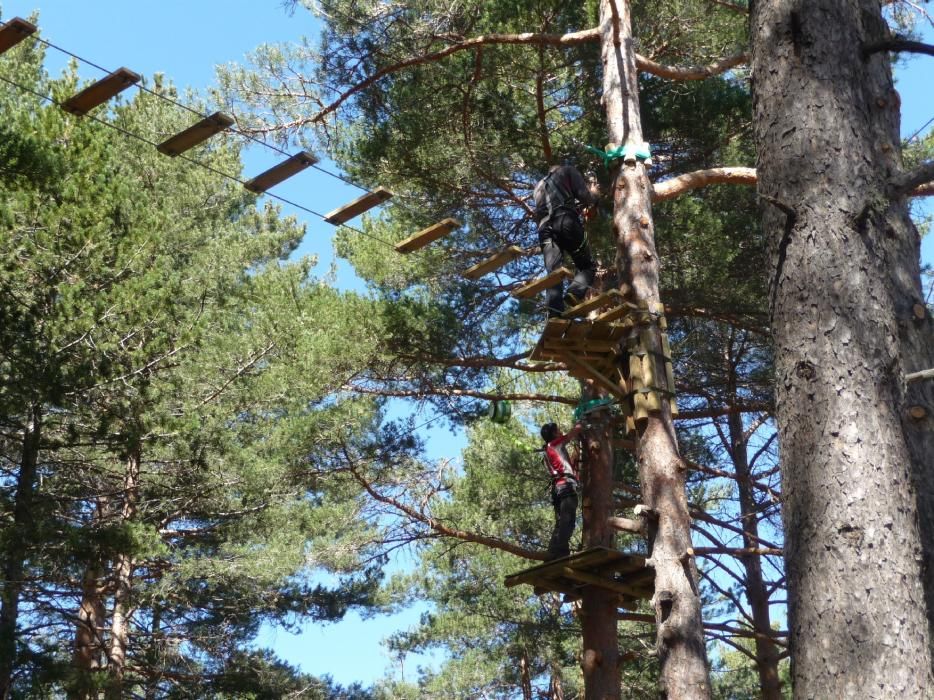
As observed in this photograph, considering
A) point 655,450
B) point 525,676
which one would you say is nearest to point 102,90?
point 655,450

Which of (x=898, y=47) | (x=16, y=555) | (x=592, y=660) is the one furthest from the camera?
(x=16, y=555)

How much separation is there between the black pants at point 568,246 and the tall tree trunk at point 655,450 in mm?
254

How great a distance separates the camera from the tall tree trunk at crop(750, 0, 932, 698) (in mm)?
2551

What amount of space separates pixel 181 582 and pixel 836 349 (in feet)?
30.4

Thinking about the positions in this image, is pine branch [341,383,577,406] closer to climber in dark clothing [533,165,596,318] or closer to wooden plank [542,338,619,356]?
climber in dark clothing [533,165,596,318]

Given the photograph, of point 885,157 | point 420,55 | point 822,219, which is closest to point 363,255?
point 420,55

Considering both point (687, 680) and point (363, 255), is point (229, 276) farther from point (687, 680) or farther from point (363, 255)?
point (687, 680)

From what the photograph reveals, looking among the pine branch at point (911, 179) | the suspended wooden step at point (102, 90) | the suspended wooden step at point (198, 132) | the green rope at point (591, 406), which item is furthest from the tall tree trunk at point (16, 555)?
the pine branch at point (911, 179)

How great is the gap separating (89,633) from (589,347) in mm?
7248

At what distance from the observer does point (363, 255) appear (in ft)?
36.1

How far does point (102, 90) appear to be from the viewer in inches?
207

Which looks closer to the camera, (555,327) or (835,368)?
(835,368)

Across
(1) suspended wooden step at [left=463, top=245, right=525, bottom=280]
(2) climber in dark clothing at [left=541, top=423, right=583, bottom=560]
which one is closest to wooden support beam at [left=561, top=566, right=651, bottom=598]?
(2) climber in dark clothing at [left=541, top=423, right=583, bottom=560]

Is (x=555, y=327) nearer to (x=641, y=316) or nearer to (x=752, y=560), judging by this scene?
(x=641, y=316)
